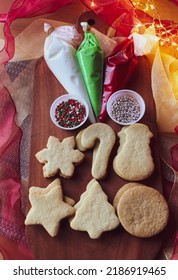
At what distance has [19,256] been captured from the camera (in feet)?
3.74

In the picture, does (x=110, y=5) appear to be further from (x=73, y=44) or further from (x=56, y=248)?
(x=56, y=248)

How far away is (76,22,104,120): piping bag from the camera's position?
125 cm

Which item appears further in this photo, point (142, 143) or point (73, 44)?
point (73, 44)

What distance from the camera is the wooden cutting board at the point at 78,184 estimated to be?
1090 mm

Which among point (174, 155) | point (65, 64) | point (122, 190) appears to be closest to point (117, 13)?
point (65, 64)

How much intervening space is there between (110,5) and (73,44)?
0.21 meters

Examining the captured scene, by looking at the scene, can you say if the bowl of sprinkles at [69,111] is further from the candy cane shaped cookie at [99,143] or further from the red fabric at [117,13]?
the red fabric at [117,13]

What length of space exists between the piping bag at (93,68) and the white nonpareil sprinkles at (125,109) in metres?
0.05

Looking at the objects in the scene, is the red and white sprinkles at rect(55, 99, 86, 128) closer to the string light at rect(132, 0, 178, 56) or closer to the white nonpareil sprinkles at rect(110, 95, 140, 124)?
the white nonpareil sprinkles at rect(110, 95, 140, 124)

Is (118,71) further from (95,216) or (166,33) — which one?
(95,216)

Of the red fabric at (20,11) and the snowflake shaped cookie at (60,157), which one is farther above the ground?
the red fabric at (20,11)

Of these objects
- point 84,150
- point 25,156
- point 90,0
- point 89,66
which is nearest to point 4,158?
point 25,156

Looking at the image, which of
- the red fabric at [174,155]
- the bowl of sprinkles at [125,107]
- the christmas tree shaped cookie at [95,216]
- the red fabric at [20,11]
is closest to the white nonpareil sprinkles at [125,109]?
the bowl of sprinkles at [125,107]

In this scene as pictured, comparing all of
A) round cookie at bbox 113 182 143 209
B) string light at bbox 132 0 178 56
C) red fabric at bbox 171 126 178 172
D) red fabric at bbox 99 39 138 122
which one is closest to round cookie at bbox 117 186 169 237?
round cookie at bbox 113 182 143 209
